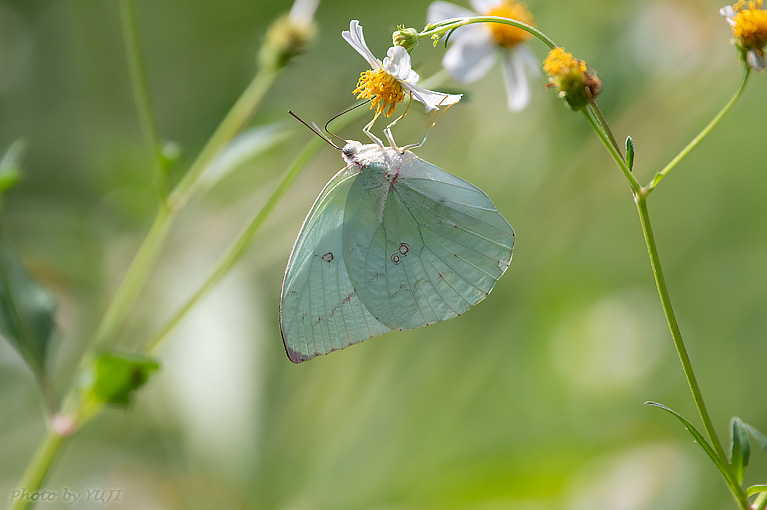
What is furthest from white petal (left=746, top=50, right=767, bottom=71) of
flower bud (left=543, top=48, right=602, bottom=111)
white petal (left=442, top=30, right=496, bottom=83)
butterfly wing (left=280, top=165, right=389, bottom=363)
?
butterfly wing (left=280, top=165, right=389, bottom=363)

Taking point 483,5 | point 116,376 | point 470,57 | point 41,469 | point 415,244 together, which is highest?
point 483,5

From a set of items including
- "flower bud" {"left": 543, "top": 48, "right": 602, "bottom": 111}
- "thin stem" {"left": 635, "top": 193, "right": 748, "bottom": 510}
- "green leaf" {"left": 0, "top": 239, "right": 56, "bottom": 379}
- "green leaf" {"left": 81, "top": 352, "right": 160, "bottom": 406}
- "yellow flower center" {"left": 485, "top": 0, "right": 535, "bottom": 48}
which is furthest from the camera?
"yellow flower center" {"left": 485, "top": 0, "right": 535, "bottom": 48}

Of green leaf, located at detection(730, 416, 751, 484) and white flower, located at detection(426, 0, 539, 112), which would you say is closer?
green leaf, located at detection(730, 416, 751, 484)

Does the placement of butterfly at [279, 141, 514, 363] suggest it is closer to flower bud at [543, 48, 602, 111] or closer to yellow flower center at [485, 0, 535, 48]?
flower bud at [543, 48, 602, 111]

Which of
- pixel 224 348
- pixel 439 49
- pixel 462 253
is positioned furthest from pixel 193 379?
pixel 439 49

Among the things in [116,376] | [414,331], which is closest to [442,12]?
[116,376]

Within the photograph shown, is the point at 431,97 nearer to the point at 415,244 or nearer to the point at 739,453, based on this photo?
the point at 415,244

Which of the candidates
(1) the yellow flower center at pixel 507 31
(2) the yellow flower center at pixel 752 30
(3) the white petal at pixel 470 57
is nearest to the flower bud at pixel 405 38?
(3) the white petal at pixel 470 57
